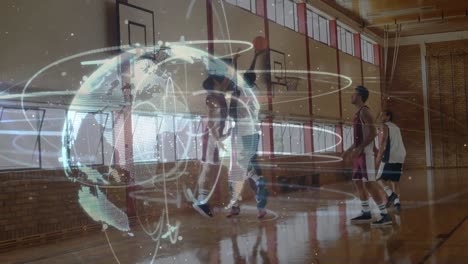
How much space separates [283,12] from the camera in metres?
11.8

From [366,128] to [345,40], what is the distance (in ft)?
18.5

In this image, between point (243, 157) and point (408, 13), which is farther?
point (408, 13)

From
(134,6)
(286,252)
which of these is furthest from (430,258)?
(134,6)

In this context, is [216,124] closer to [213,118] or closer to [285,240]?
[213,118]

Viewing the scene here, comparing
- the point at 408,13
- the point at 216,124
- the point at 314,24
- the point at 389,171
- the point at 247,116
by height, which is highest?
the point at 314,24

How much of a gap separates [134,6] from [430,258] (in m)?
5.16

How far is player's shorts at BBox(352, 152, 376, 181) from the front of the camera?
20.4 ft

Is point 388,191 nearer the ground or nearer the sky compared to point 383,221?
nearer the sky

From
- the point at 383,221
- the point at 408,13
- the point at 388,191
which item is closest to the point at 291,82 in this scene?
the point at 408,13

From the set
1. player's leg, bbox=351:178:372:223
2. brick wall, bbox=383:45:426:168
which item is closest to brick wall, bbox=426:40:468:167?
brick wall, bbox=383:45:426:168

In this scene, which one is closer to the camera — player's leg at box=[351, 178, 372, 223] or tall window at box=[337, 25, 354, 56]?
player's leg at box=[351, 178, 372, 223]

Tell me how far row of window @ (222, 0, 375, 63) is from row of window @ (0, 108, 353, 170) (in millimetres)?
3090

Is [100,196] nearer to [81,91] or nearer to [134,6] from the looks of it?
[81,91]

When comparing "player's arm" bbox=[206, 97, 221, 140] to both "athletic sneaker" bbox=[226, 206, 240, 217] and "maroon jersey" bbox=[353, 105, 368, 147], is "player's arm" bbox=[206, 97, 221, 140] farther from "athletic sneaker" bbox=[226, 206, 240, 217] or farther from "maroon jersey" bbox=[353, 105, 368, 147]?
"maroon jersey" bbox=[353, 105, 368, 147]
